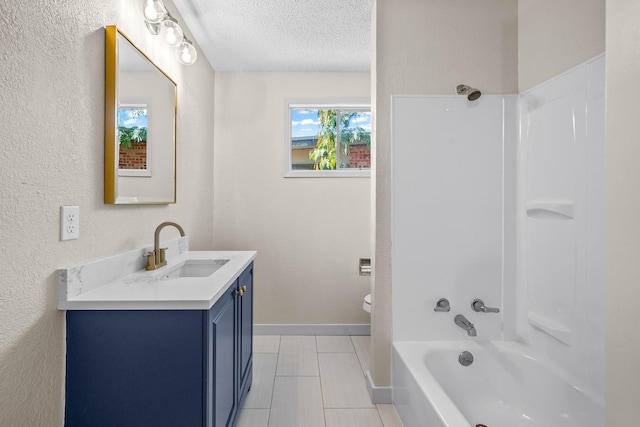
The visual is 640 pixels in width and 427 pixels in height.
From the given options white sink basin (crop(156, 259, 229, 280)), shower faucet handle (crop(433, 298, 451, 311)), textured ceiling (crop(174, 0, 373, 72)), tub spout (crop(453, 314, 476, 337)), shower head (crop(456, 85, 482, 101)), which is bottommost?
tub spout (crop(453, 314, 476, 337))

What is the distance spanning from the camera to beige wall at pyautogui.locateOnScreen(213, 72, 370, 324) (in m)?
3.42

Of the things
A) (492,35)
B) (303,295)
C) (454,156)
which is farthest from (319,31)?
(303,295)

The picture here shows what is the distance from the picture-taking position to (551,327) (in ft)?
6.26

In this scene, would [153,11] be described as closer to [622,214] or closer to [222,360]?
[222,360]

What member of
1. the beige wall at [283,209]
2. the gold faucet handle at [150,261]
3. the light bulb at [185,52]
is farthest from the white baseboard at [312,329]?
the light bulb at [185,52]

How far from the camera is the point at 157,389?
51.3 inches

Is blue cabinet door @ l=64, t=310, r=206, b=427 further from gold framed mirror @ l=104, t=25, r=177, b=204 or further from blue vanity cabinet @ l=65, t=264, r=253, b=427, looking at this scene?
gold framed mirror @ l=104, t=25, r=177, b=204

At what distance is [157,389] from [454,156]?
75.0 inches

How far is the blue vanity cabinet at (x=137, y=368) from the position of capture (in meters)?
1.30

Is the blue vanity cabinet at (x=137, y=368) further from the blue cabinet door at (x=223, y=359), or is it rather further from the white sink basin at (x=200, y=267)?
the white sink basin at (x=200, y=267)

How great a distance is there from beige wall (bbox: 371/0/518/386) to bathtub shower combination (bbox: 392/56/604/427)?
0.06m

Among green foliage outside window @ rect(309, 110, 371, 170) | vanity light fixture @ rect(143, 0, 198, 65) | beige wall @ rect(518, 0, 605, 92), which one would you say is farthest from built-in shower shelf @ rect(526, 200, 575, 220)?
vanity light fixture @ rect(143, 0, 198, 65)

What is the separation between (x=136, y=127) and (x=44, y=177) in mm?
670

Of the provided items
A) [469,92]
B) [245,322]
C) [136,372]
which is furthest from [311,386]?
[469,92]
